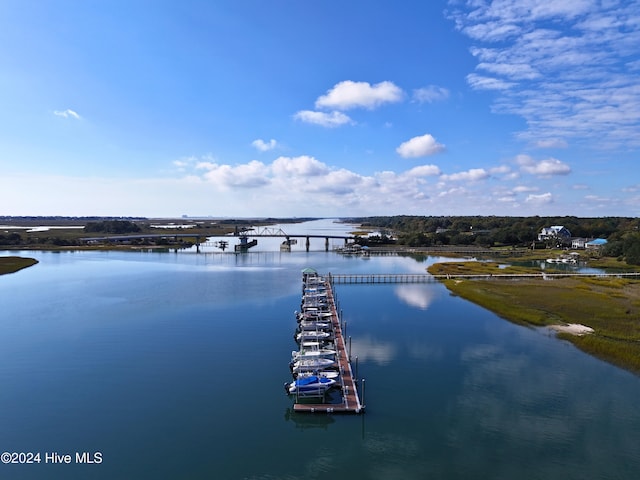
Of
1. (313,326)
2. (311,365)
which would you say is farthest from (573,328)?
(311,365)

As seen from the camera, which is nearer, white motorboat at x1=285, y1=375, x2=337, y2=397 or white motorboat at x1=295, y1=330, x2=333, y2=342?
white motorboat at x1=285, y1=375, x2=337, y2=397

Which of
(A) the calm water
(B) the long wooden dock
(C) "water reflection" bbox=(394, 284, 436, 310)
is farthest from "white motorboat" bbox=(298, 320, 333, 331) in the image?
(C) "water reflection" bbox=(394, 284, 436, 310)

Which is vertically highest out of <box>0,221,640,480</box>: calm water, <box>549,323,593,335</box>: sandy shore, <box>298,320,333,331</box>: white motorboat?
<box>298,320,333,331</box>: white motorboat

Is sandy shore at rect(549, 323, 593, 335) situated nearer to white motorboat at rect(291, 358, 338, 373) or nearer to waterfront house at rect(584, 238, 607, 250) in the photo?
white motorboat at rect(291, 358, 338, 373)

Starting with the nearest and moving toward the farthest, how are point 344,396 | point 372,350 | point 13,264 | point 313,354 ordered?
point 344,396 → point 313,354 → point 372,350 → point 13,264

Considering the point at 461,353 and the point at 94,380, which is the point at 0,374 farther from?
the point at 461,353

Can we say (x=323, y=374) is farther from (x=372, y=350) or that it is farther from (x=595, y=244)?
(x=595, y=244)

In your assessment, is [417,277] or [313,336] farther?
[417,277]
